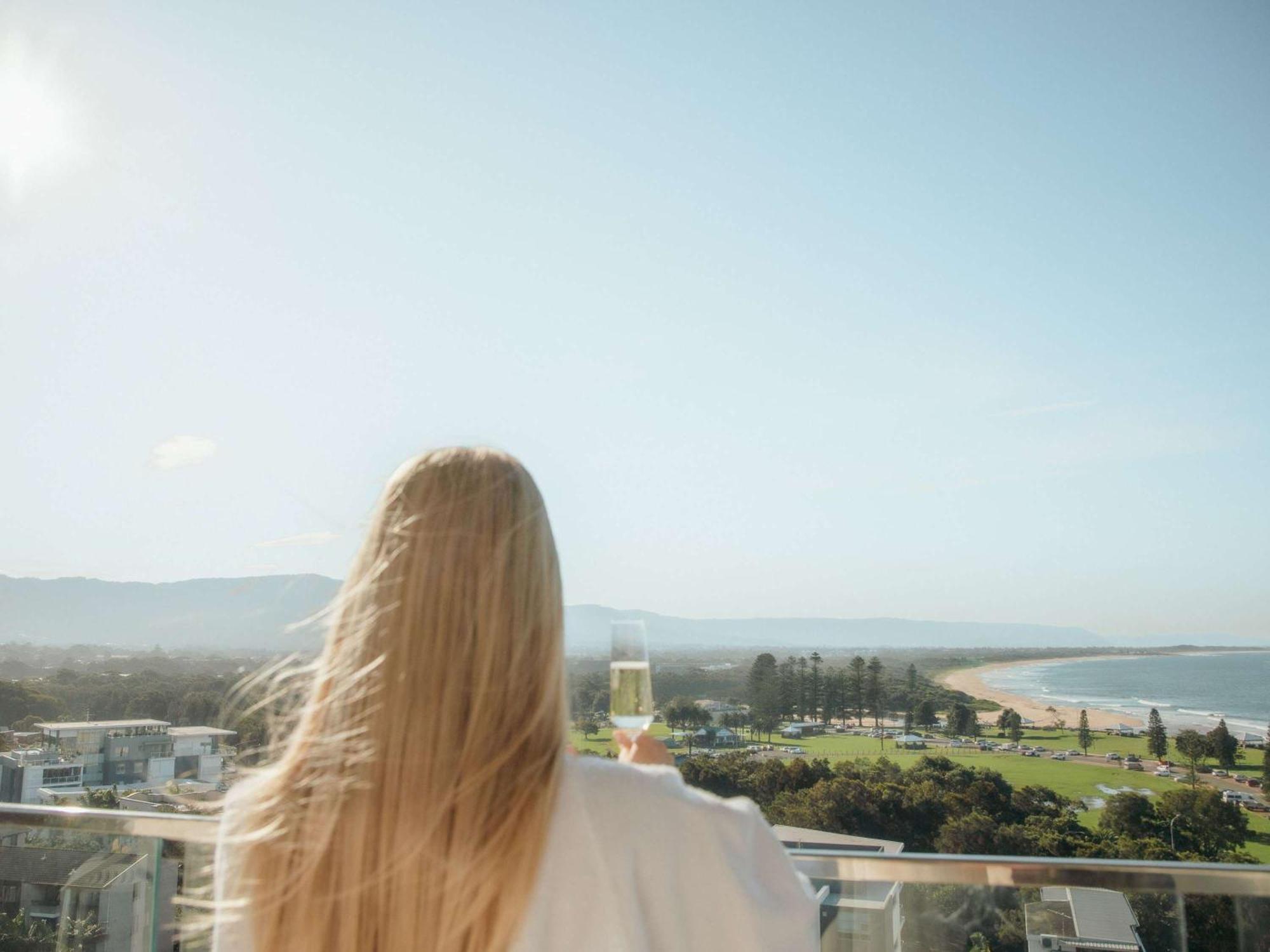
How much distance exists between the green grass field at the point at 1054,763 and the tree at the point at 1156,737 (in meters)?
0.07

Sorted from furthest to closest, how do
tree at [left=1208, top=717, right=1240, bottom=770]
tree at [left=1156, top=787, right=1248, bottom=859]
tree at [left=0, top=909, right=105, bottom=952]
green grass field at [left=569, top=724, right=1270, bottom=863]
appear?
tree at [left=1208, top=717, right=1240, bottom=770] → green grass field at [left=569, top=724, right=1270, bottom=863] → tree at [left=1156, top=787, right=1248, bottom=859] → tree at [left=0, top=909, right=105, bottom=952]

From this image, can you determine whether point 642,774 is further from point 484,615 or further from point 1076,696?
point 1076,696

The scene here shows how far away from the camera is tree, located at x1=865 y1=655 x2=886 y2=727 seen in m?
10.4

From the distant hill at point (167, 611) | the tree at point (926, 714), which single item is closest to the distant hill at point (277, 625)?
the distant hill at point (167, 611)

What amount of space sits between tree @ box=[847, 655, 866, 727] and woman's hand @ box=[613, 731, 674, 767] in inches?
376

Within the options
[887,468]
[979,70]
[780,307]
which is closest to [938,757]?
[780,307]

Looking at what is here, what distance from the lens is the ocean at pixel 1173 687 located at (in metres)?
9.38

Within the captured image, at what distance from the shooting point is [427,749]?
0.91m

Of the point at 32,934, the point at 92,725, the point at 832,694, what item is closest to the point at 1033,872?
the point at 32,934

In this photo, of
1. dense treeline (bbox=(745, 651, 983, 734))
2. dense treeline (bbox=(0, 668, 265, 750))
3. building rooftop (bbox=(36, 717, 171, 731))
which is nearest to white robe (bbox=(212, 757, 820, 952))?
dense treeline (bbox=(0, 668, 265, 750))

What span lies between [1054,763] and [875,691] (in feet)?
6.36

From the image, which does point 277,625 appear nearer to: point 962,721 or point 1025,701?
point 962,721

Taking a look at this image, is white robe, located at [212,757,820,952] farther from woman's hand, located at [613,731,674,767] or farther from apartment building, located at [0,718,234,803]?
apartment building, located at [0,718,234,803]

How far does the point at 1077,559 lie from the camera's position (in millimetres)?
21500
